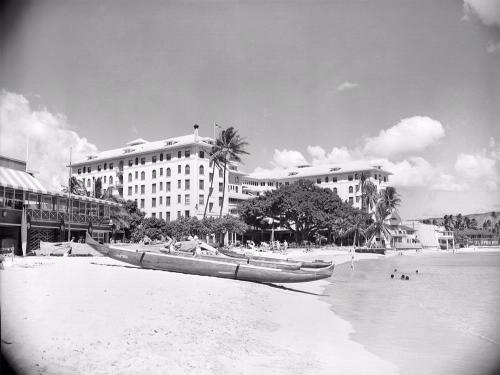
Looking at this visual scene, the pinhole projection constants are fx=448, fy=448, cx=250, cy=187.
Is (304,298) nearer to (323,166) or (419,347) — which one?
(419,347)

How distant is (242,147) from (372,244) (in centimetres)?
3355

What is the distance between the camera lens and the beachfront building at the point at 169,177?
6481 centimetres

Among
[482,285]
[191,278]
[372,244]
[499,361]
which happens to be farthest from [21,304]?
[372,244]

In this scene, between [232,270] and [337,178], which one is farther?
[337,178]

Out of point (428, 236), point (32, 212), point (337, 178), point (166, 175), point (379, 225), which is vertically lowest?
point (428, 236)

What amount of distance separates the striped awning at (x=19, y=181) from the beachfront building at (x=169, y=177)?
33475 millimetres

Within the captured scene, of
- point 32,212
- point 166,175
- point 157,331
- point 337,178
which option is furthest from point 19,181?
point 337,178

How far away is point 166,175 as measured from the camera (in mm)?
67562

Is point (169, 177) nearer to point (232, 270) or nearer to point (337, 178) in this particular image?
point (337, 178)

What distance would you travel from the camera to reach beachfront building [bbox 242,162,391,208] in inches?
3393

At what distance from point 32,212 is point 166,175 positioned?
128ft

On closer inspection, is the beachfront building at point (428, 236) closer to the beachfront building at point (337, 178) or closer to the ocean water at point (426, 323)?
the beachfront building at point (337, 178)

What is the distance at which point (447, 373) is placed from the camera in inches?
331

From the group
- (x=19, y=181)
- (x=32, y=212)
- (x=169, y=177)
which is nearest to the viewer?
(x=19, y=181)
